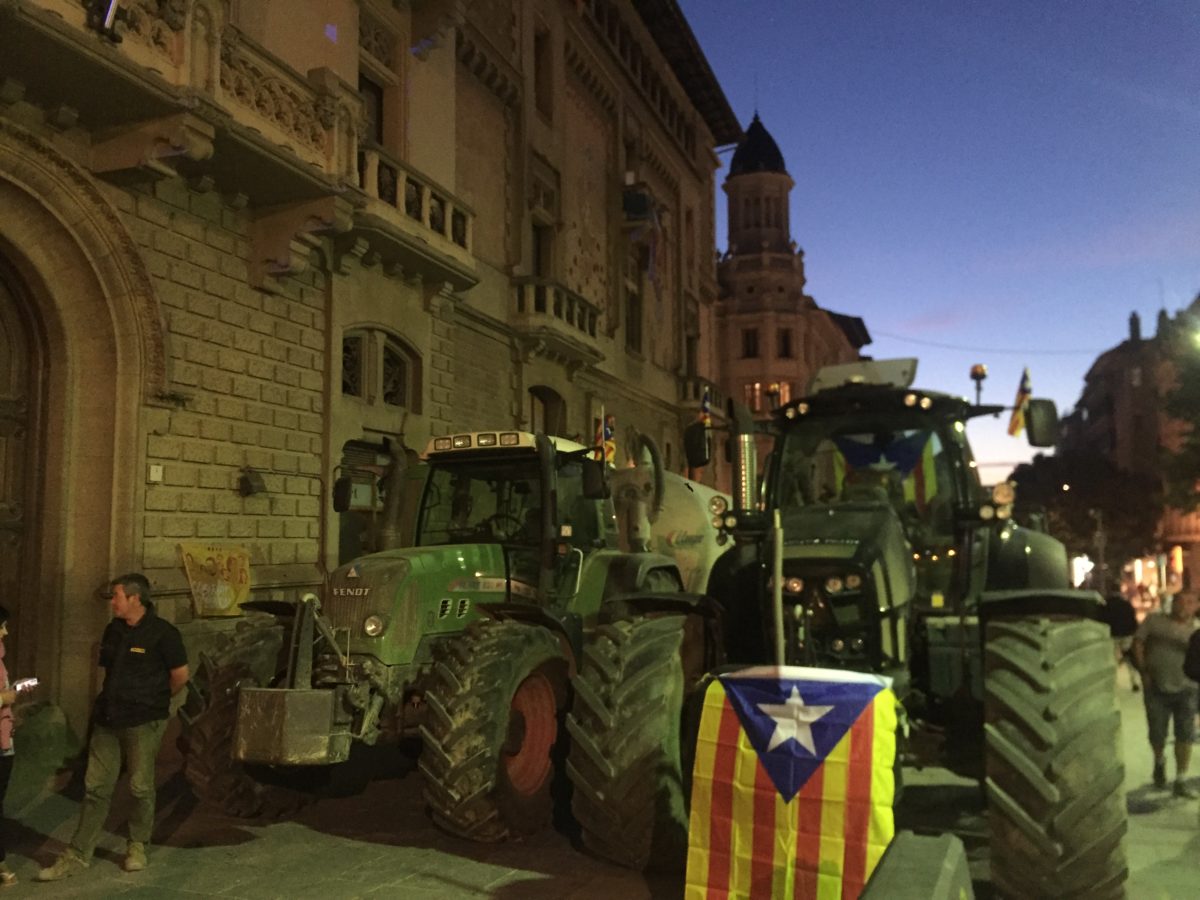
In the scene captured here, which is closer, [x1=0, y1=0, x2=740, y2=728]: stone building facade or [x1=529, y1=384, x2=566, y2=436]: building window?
[x1=0, y1=0, x2=740, y2=728]: stone building facade

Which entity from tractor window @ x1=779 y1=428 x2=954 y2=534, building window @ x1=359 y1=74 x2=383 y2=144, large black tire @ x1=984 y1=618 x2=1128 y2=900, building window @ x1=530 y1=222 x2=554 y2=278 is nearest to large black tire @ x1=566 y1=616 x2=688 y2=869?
large black tire @ x1=984 y1=618 x2=1128 y2=900

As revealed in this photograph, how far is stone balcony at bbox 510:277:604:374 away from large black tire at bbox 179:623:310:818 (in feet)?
37.7

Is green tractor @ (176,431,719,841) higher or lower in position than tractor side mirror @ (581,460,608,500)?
lower

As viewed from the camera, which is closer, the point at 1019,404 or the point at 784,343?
the point at 1019,404

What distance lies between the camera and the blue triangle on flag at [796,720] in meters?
4.02

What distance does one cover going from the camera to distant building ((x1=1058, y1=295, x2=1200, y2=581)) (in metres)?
53.6

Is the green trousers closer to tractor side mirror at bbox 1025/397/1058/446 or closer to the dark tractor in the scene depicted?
the dark tractor

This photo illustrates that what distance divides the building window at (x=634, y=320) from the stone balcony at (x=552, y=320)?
5062mm

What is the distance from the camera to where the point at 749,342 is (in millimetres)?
46656

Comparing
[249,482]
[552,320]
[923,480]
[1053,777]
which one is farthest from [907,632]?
[552,320]

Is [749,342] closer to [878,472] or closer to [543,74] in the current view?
[543,74]

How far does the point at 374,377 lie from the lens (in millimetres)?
13531

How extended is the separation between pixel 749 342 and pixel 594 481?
40182 millimetres

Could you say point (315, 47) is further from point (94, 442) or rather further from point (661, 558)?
point (661, 558)
